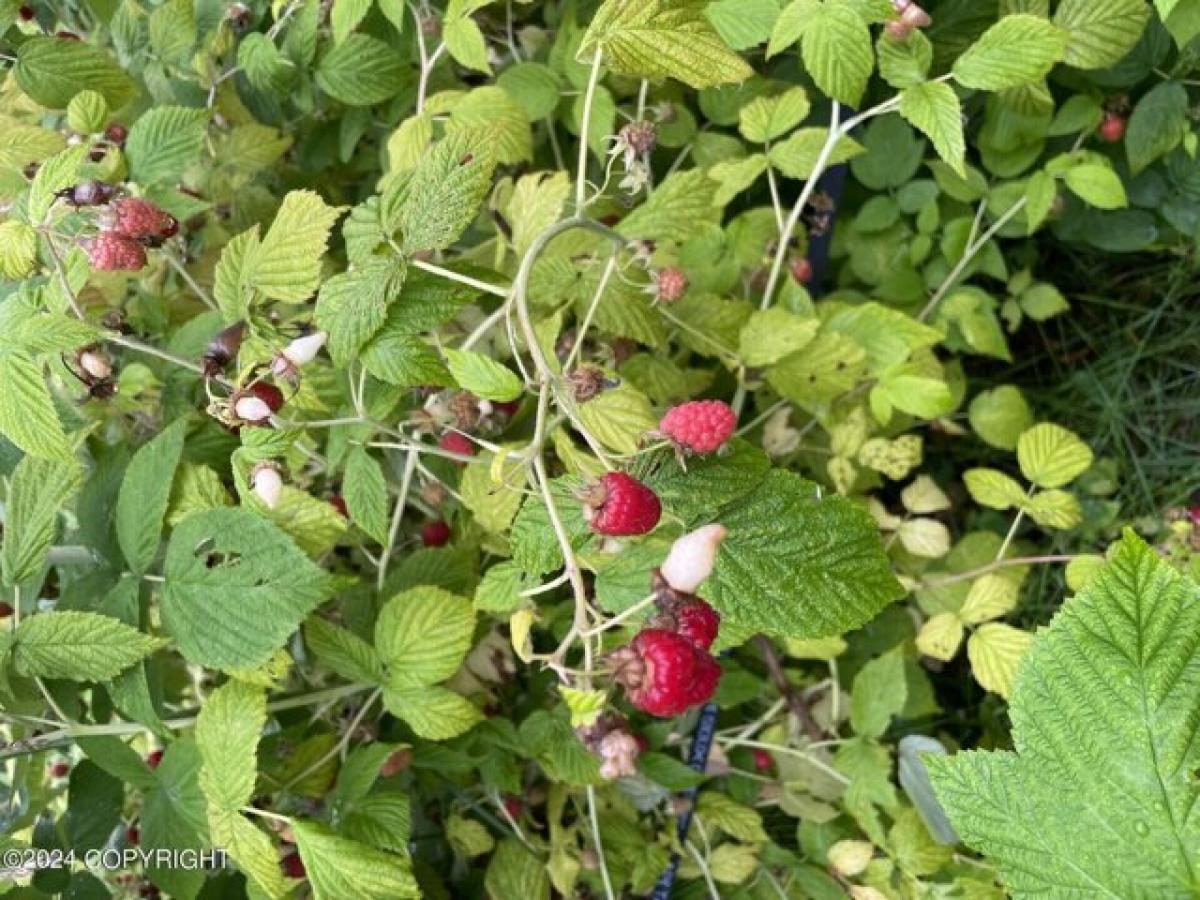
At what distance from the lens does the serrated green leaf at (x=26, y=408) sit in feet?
2.65

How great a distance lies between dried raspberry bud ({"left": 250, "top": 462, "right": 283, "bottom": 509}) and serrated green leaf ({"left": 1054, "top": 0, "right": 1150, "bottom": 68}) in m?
0.87

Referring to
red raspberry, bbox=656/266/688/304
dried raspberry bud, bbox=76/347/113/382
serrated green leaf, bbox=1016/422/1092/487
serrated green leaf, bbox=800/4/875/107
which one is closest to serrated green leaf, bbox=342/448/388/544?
dried raspberry bud, bbox=76/347/113/382

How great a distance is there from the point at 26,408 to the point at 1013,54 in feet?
3.03

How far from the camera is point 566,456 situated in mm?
903

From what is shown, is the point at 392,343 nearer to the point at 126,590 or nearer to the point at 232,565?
the point at 232,565

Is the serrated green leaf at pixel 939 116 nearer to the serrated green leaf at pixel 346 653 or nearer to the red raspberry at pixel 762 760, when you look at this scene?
the serrated green leaf at pixel 346 653

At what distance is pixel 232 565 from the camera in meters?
0.89

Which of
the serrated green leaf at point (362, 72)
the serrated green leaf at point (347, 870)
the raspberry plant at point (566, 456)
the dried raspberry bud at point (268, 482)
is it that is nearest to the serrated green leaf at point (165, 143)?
the raspberry plant at point (566, 456)

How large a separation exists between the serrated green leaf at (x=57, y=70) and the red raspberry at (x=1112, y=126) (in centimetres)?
121

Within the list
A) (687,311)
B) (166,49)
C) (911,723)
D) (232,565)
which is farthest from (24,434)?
(911,723)

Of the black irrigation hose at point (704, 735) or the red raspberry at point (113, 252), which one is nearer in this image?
the red raspberry at point (113, 252)

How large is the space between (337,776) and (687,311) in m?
0.68

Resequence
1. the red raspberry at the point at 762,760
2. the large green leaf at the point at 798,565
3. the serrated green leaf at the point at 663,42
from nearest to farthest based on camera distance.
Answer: the large green leaf at the point at 798,565
the serrated green leaf at the point at 663,42
the red raspberry at the point at 762,760

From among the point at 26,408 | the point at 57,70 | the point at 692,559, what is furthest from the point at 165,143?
the point at 692,559
